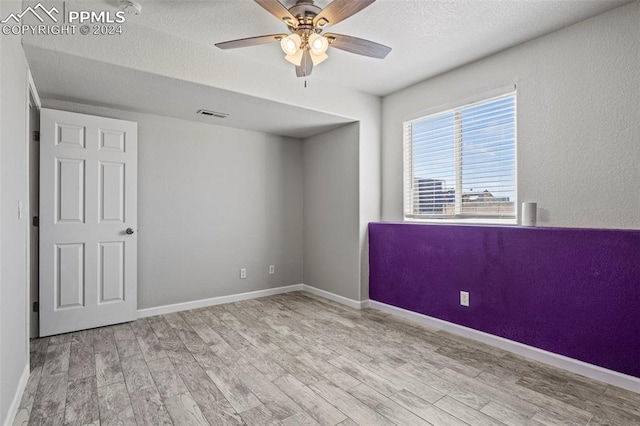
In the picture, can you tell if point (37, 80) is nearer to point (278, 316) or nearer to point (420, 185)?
point (278, 316)

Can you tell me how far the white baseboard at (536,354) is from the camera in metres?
2.25

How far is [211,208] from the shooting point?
4.19 meters

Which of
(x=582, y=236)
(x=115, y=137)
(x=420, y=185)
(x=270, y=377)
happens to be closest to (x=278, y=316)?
(x=270, y=377)

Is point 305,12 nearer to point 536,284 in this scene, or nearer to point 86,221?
point 536,284

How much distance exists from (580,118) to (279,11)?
2371 mm

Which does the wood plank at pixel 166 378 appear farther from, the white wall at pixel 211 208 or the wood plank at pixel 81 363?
the white wall at pixel 211 208

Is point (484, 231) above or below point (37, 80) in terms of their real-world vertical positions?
below

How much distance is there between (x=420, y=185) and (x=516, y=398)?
2.27m

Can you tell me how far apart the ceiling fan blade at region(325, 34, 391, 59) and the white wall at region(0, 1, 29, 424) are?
1841 millimetres

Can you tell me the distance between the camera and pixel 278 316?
3734mm

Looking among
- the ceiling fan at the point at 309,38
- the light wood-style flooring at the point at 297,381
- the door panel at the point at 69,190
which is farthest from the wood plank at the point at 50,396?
the ceiling fan at the point at 309,38

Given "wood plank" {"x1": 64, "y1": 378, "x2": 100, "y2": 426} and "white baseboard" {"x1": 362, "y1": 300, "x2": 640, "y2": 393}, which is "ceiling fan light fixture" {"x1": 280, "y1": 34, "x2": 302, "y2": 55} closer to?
"wood plank" {"x1": 64, "y1": 378, "x2": 100, "y2": 426}

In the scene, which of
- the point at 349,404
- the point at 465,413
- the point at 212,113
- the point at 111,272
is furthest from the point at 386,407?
the point at 212,113

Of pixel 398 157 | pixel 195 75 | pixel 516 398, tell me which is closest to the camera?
pixel 516 398
